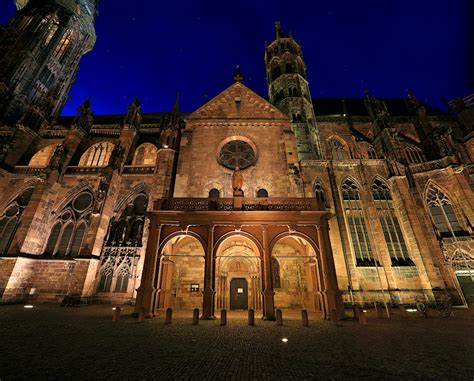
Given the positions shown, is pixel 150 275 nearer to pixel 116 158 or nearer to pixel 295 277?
pixel 295 277

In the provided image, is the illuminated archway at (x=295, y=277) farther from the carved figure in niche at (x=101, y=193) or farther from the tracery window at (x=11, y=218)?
the tracery window at (x=11, y=218)

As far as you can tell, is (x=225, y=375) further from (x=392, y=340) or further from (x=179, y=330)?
(x=392, y=340)

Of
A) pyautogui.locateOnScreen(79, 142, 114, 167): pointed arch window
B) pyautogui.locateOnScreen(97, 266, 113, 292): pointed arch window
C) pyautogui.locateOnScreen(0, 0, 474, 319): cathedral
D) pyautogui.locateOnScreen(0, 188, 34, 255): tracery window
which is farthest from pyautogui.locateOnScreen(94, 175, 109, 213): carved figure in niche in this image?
pyautogui.locateOnScreen(0, 188, 34, 255): tracery window

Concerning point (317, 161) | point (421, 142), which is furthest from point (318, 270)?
point (421, 142)

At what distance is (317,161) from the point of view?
→ 762 inches

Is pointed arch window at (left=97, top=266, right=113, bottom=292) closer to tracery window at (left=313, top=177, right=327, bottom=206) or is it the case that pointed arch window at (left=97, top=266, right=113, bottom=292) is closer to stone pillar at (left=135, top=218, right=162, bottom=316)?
stone pillar at (left=135, top=218, right=162, bottom=316)

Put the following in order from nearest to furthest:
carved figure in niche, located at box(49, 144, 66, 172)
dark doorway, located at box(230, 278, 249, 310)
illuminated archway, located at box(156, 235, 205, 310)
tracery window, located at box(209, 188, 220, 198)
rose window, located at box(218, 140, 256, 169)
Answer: illuminated archway, located at box(156, 235, 205, 310)
dark doorway, located at box(230, 278, 249, 310)
tracery window, located at box(209, 188, 220, 198)
carved figure in niche, located at box(49, 144, 66, 172)
rose window, located at box(218, 140, 256, 169)

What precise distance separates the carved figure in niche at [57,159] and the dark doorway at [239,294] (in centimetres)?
1716

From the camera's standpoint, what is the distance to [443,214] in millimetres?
17031

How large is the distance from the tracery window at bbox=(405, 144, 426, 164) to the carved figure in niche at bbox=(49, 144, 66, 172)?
32.9m

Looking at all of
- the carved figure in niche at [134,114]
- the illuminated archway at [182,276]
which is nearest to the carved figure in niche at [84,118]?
the carved figure in niche at [134,114]

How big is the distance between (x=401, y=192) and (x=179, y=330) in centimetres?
1850

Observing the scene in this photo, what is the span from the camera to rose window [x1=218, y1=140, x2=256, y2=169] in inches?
732

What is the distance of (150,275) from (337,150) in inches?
895
